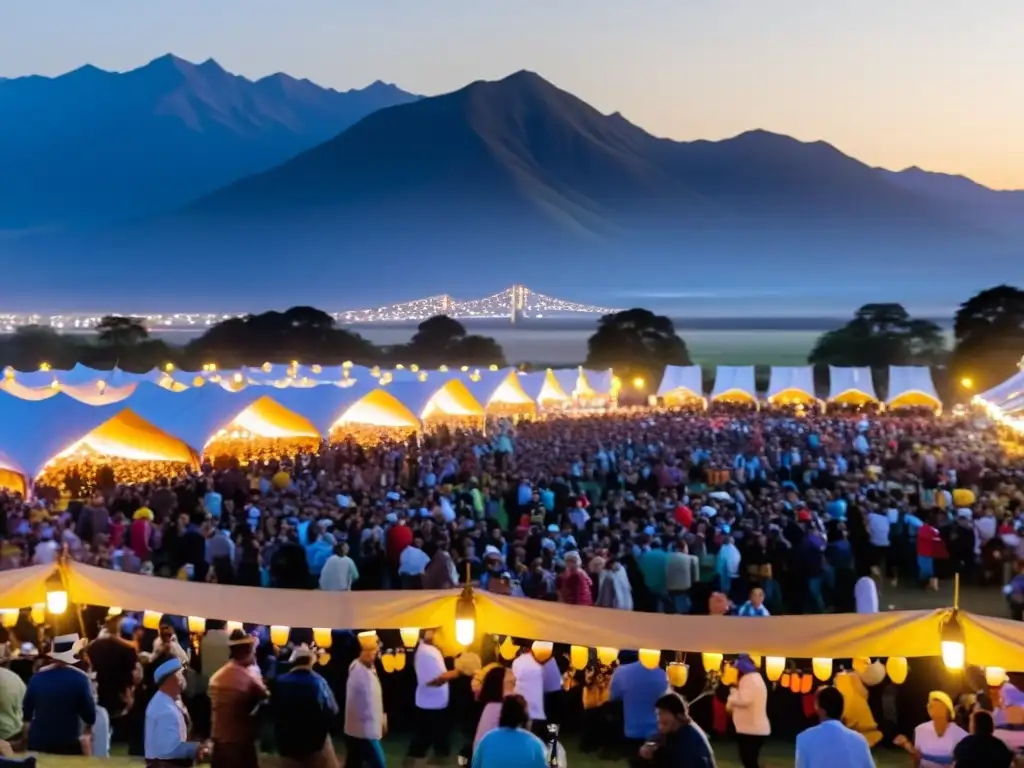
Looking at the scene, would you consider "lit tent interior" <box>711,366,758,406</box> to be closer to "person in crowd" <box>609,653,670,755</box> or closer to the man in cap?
"person in crowd" <box>609,653,670,755</box>

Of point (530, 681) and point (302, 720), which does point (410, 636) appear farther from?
point (302, 720)

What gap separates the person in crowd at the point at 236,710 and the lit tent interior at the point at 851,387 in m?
37.0

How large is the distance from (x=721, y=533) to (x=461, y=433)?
56.0 ft

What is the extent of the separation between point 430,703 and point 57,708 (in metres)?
2.11

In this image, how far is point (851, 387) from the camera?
4025 centimetres

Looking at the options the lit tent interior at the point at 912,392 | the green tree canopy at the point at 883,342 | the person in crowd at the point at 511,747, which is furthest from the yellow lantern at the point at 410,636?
the green tree canopy at the point at 883,342

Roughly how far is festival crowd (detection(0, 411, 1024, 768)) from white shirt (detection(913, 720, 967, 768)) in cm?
1

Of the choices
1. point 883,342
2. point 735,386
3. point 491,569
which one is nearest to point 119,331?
point 735,386

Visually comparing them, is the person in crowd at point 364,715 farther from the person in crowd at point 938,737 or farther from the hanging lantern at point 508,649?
the person in crowd at point 938,737

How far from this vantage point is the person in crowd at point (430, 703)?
22.4 ft

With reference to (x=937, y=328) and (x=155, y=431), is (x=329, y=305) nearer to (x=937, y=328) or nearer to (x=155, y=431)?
(x=937, y=328)

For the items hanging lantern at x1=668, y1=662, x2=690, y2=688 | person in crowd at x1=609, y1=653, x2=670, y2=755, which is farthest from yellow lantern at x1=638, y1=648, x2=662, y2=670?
hanging lantern at x1=668, y1=662, x2=690, y2=688

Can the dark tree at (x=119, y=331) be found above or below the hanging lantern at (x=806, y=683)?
above

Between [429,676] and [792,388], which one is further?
[792,388]
